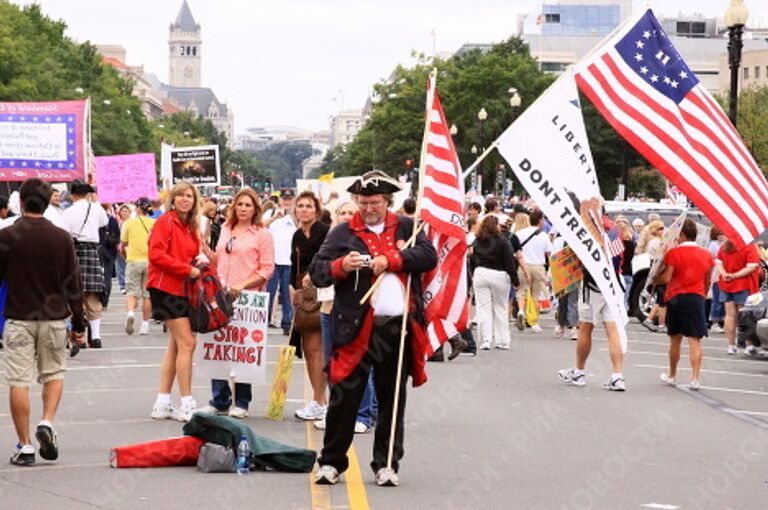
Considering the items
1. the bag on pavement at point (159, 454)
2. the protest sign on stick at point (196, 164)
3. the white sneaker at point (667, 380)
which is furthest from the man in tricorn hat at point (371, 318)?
the protest sign on stick at point (196, 164)

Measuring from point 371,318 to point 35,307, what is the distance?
2341 mm

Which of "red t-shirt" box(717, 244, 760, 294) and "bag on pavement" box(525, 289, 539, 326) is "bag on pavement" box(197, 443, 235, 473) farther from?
"bag on pavement" box(525, 289, 539, 326)

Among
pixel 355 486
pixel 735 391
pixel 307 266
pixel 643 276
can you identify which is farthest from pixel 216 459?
pixel 643 276

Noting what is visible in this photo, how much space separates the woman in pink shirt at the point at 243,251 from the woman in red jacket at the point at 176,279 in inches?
13.7

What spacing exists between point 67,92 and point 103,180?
59.4m

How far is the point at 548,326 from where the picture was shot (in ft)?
88.8

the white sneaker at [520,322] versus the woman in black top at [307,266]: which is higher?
the woman in black top at [307,266]

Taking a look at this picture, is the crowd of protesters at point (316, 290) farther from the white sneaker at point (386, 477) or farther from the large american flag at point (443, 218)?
the large american flag at point (443, 218)

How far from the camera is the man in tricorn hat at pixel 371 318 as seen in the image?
10164 millimetres

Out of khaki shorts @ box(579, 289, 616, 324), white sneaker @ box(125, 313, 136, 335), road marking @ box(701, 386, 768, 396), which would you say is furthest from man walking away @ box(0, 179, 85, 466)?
white sneaker @ box(125, 313, 136, 335)

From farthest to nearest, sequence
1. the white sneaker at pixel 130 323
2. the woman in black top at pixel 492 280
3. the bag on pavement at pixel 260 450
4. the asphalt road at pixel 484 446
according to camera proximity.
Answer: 1. the white sneaker at pixel 130 323
2. the woman in black top at pixel 492 280
3. the bag on pavement at pixel 260 450
4. the asphalt road at pixel 484 446

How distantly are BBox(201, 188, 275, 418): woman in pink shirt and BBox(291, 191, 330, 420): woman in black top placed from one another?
38 cm

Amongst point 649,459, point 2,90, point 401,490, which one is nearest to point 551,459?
point 649,459

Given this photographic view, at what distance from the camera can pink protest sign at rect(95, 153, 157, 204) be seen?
3491cm
